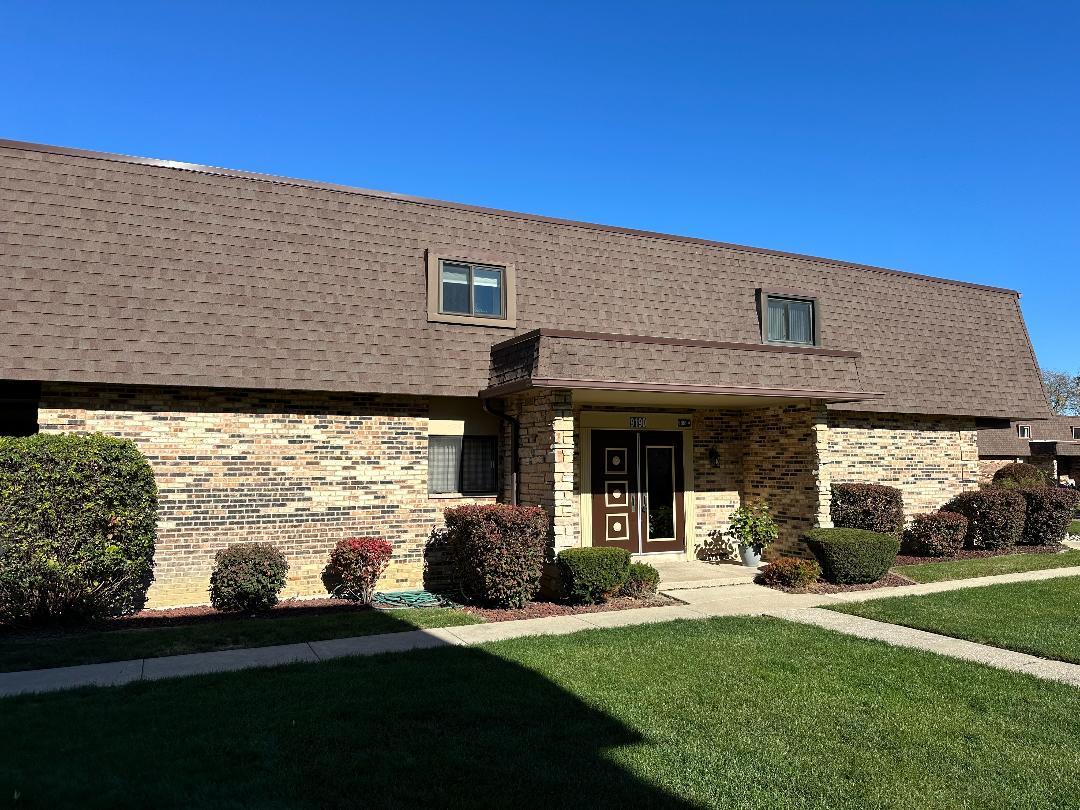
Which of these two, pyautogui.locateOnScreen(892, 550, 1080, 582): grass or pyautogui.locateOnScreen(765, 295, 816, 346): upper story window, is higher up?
pyautogui.locateOnScreen(765, 295, 816, 346): upper story window

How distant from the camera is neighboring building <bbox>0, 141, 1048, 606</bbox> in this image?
33.9ft

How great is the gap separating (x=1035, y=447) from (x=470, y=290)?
91.3ft

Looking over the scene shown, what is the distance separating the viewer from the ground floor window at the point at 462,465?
12.1m

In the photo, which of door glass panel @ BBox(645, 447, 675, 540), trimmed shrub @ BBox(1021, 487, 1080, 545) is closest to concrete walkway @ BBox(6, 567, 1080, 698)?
door glass panel @ BBox(645, 447, 675, 540)

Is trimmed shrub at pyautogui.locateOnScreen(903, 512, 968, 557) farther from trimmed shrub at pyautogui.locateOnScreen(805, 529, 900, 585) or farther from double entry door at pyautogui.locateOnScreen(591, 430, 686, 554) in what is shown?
double entry door at pyautogui.locateOnScreen(591, 430, 686, 554)

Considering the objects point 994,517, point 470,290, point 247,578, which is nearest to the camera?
point 247,578

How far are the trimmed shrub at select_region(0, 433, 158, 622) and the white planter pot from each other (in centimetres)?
968

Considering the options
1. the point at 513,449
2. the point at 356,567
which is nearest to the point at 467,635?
the point at 356,567

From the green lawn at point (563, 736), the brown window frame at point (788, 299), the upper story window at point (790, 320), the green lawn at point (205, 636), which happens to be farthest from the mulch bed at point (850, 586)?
the green lawn at point (205, 636)

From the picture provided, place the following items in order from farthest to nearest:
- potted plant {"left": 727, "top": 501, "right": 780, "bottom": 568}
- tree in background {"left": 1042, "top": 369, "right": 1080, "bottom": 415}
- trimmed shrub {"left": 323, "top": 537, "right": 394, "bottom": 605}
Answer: tree in background {"left": 1042, "top": 369, "right": 1080, "bottom": 415}
potted plant {"left": 727, "top": 501, "right": 780, "bottom": 568}
trimmed shrub {"left": 323, "top": 537, "right": 394, "bottom": 605}

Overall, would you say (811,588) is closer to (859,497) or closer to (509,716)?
(859,497)

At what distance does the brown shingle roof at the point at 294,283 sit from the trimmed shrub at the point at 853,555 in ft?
8.28

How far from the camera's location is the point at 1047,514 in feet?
52.5

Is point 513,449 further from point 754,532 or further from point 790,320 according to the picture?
point 790,320
